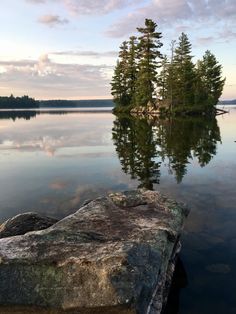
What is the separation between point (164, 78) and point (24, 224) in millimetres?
68480

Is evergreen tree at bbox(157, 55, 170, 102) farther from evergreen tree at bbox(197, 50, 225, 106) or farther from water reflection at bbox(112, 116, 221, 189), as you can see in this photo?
water reflection at bbox(112, 116, 221, 189)

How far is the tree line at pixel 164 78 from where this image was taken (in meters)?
61.5

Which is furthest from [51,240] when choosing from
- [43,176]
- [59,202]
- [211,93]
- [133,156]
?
[211,93]

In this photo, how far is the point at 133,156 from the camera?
2030 cm

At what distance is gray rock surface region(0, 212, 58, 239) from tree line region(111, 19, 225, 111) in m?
55.9

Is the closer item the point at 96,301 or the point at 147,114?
the point at 96,301

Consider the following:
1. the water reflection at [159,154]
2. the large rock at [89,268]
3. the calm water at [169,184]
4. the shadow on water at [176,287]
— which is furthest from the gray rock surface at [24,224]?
the water reflection at [159,154]

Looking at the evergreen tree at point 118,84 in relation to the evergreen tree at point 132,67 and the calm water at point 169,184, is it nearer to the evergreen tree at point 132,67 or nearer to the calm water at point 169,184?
the evergreen tree at point 132,67

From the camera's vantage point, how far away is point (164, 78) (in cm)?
7269

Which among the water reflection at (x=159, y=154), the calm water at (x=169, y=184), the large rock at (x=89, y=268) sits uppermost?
the large rock at (x=89, y=268)

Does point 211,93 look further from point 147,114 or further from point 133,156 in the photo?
point 133,156

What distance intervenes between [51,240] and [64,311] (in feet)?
3.90

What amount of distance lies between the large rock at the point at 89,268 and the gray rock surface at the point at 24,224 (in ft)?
4.64

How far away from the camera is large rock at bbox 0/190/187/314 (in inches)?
175
